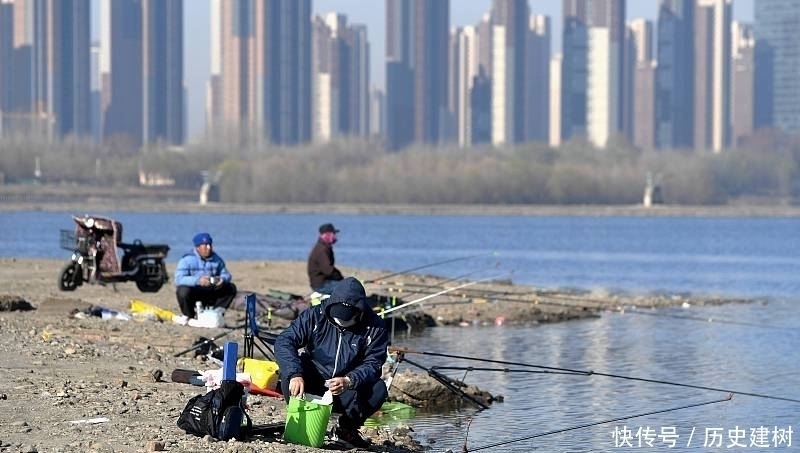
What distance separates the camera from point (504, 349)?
69.7 feet

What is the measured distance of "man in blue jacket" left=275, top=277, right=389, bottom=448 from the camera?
10977 mm

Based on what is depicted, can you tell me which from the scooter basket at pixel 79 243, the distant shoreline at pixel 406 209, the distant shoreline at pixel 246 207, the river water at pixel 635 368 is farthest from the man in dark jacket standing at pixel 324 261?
the distant shoreline at pixel 406 209

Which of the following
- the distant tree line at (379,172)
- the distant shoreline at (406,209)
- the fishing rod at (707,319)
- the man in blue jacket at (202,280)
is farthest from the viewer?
the distant tree line at (379,172)

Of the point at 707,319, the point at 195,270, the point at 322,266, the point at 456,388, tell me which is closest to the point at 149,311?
the point at 195,270

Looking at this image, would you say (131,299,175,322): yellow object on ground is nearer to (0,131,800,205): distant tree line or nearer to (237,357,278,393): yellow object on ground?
(237,357,278,393): yellow object on ground

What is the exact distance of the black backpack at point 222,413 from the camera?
10.9m

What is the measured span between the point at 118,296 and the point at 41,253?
25.9 m

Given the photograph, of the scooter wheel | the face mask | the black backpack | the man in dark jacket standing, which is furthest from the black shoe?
the scooter wheel

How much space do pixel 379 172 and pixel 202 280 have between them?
142 meters

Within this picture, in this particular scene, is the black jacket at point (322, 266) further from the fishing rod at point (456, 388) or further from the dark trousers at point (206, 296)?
the fishing rod at point (456, 388)

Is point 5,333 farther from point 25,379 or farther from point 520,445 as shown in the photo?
point 520,445

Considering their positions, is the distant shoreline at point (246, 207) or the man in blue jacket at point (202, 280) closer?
the man in blue jacket at point (202, 280)

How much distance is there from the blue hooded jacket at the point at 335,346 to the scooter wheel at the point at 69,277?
12.9 meters

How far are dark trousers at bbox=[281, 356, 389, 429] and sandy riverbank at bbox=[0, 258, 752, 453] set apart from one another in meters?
0.36
